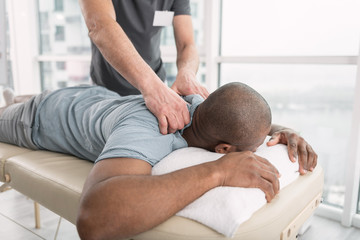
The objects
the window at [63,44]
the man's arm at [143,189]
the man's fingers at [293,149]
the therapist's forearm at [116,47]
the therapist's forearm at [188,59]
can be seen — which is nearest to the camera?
the man's arm at [143,189]

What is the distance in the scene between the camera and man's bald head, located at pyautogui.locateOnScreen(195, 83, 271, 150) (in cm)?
97

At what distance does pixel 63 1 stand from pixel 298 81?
297 centimetres

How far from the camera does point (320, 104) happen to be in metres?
2.16

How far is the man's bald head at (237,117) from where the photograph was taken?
0.97m

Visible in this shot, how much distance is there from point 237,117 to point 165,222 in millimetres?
373

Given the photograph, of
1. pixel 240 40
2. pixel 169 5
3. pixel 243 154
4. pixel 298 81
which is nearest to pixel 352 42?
pixel 298 81

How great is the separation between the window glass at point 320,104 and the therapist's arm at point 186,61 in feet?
2.32

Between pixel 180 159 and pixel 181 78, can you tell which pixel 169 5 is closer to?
pixel 181 78

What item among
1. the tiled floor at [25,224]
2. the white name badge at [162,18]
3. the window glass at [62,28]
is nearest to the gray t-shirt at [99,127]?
the white name badge at [162,18]

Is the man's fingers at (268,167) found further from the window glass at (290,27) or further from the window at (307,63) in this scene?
the window glass at (290,27)

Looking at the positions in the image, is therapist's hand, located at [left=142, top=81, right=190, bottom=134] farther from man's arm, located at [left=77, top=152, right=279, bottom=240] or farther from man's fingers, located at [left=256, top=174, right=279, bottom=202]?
man's fingers, located at [left=256, top=174, right=279, bottom=202]

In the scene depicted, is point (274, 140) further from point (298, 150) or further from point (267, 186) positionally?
point (267, 186)

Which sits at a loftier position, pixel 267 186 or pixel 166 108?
pixel 166 108

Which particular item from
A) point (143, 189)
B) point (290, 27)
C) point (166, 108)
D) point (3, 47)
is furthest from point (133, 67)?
point (3, 47)
